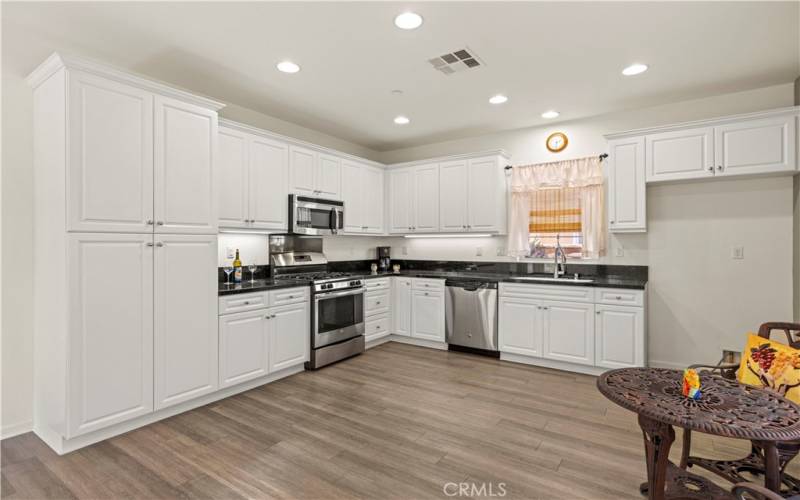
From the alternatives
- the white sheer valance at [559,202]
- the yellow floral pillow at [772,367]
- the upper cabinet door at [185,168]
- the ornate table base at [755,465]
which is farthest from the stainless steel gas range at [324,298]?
the yellow floral pillow at [772,367]

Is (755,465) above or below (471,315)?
below

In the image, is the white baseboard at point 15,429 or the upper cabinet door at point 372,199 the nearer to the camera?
the white baseboard at point 15,429

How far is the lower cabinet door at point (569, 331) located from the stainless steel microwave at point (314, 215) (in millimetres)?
2594

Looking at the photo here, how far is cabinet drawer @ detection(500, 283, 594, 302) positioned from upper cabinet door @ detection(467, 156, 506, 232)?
0.85 metres

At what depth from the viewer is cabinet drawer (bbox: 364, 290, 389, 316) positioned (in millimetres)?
4922

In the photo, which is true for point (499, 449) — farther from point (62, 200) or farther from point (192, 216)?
point (62, 200)

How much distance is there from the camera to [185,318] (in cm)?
307

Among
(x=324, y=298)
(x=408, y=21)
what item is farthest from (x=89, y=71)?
(x=324, y=298)

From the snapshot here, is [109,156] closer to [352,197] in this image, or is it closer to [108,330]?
[108,330]

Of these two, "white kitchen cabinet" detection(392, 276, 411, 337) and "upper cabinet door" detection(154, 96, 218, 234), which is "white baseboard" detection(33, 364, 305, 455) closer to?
"upper cabinet door" detection(154, 96, 218, 234)

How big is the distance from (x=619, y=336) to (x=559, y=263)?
45.5 inches

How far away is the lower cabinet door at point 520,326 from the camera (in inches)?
168

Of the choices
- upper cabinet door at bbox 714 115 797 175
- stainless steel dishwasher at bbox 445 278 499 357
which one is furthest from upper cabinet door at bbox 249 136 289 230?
upper cabinet door at bbox 714 115 797 175

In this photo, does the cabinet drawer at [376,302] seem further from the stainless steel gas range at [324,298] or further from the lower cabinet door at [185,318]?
the lower cabinet door at [185,318]
